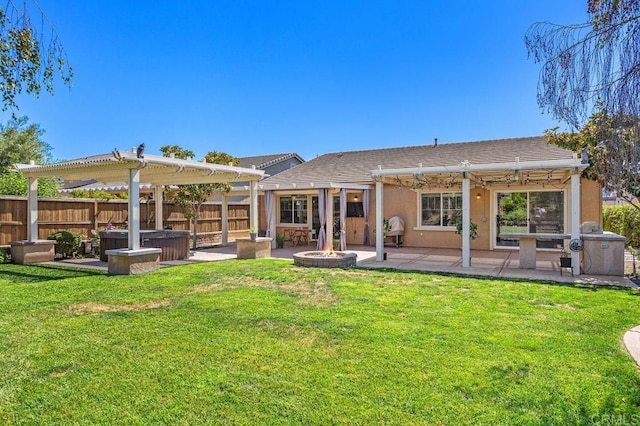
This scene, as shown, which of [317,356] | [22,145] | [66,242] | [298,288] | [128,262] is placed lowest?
[317,356]

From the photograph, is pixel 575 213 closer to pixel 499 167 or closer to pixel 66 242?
pixel 499 167

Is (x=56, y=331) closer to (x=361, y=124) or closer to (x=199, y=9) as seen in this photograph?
(x=199, y=9)

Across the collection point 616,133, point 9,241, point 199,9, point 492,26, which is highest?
point 199,9

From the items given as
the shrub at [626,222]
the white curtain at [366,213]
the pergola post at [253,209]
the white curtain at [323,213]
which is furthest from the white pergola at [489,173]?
the pergola post at [253,209]

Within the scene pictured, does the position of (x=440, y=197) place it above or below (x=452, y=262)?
above

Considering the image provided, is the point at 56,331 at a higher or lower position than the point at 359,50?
lower

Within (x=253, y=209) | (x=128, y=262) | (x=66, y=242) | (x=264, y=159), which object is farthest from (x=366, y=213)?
(x=264, y=159)

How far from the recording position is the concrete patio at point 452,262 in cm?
925

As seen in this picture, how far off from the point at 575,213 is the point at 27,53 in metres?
11.0

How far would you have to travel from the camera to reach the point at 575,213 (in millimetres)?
9477

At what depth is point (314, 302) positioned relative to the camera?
22.0 feet

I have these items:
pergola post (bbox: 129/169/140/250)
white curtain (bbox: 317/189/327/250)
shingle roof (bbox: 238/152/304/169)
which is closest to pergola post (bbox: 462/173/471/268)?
white curtain (bbox: 317/189/327/250)

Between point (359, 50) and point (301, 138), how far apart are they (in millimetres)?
14925

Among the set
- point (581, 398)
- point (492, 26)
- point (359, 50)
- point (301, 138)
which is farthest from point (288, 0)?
point (301, 138)
